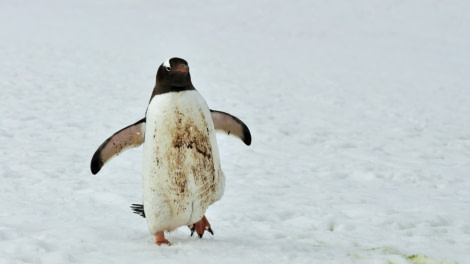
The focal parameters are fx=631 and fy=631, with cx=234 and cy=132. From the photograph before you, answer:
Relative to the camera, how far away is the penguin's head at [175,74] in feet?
11.4

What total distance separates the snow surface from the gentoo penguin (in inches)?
9.5

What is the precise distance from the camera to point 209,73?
1535 cm

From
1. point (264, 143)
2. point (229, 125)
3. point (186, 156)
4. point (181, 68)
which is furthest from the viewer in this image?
point (264, 143)

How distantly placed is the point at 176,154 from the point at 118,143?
41 cm

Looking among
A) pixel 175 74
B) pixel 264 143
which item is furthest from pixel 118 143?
pixel 264 143

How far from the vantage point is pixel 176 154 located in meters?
3.60

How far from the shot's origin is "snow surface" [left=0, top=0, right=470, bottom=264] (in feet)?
12.9

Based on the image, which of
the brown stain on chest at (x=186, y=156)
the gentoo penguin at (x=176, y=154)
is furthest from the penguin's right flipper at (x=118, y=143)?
the brown stain on chest at (x=186, y=156)

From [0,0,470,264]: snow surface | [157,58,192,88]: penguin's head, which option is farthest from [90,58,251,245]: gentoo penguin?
[0,0,470,264]: snow surface

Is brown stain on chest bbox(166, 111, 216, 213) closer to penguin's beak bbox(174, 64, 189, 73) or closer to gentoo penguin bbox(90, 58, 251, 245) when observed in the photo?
gentoo penguin bbox(90, 58, 251, 245)

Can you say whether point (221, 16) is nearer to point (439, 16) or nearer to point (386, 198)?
point (439, 16)

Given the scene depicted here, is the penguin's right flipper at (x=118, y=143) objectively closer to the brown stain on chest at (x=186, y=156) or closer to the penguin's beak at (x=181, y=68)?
the brown stain on chest at (x=186, y=156)

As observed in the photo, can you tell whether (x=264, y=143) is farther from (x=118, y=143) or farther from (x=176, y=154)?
(x=176, y=154)

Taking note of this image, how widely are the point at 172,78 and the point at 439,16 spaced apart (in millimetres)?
23371
